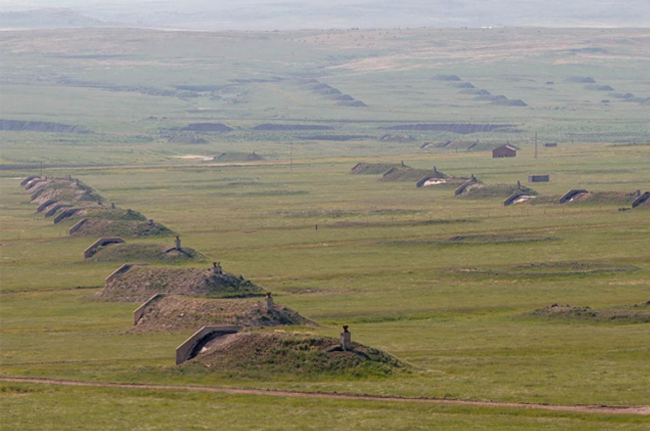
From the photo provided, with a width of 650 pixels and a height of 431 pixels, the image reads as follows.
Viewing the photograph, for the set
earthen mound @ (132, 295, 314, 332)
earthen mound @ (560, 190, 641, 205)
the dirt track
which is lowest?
earthen mound @ (560, 190, 641, 205)

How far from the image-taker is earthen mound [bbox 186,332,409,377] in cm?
5878

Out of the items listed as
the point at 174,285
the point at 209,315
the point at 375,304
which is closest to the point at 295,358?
the point at 209,315

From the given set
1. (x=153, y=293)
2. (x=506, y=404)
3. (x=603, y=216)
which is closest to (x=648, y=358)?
(x=506, y=404)

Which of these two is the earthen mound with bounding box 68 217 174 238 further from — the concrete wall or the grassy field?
the concrete wall

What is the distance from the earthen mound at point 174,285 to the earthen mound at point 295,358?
2502 cm

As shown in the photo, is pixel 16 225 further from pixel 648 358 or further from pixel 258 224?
pixel 648 358

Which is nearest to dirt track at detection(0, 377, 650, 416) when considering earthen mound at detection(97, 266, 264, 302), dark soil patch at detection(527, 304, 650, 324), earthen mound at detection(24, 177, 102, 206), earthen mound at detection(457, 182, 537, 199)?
dark soil patch at detection(527, 304, 650, 324)

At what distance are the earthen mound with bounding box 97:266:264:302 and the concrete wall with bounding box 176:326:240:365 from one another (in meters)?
21.5

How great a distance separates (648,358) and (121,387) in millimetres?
24707

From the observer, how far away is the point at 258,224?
13538 centimetres

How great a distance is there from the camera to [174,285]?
8750 centimetres

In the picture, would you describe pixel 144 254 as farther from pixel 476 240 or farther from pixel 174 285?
pixel 476 240

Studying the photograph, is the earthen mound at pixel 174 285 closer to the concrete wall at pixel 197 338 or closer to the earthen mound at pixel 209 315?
the earthen mound at pixel 209 315

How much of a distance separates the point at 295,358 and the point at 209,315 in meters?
15.3
